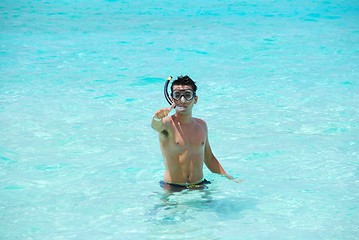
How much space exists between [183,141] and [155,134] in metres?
2.69

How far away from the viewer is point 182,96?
447cm

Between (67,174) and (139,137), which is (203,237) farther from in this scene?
(139,137)

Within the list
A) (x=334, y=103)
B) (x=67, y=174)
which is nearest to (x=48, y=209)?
(x=67, y=174)

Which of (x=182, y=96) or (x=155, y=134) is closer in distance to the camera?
(x=182, y=96)

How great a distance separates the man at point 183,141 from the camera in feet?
14.7

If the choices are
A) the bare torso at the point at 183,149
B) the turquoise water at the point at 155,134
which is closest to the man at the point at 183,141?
the bare torso at the point at 183,149

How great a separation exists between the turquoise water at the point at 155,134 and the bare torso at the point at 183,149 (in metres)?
0.17

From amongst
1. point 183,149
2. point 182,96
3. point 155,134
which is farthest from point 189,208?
point 155,134

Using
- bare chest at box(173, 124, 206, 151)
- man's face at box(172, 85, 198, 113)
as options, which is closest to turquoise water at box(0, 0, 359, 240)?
bare chest at box(173, 124, 206, 151)

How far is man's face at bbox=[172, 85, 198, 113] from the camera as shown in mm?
4473

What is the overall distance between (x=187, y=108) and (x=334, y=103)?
4.45m

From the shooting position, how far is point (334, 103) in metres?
8.48

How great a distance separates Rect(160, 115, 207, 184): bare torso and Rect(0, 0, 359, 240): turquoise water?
0.57 ft

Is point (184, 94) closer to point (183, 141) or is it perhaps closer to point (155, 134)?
Result: point (183, 141)
